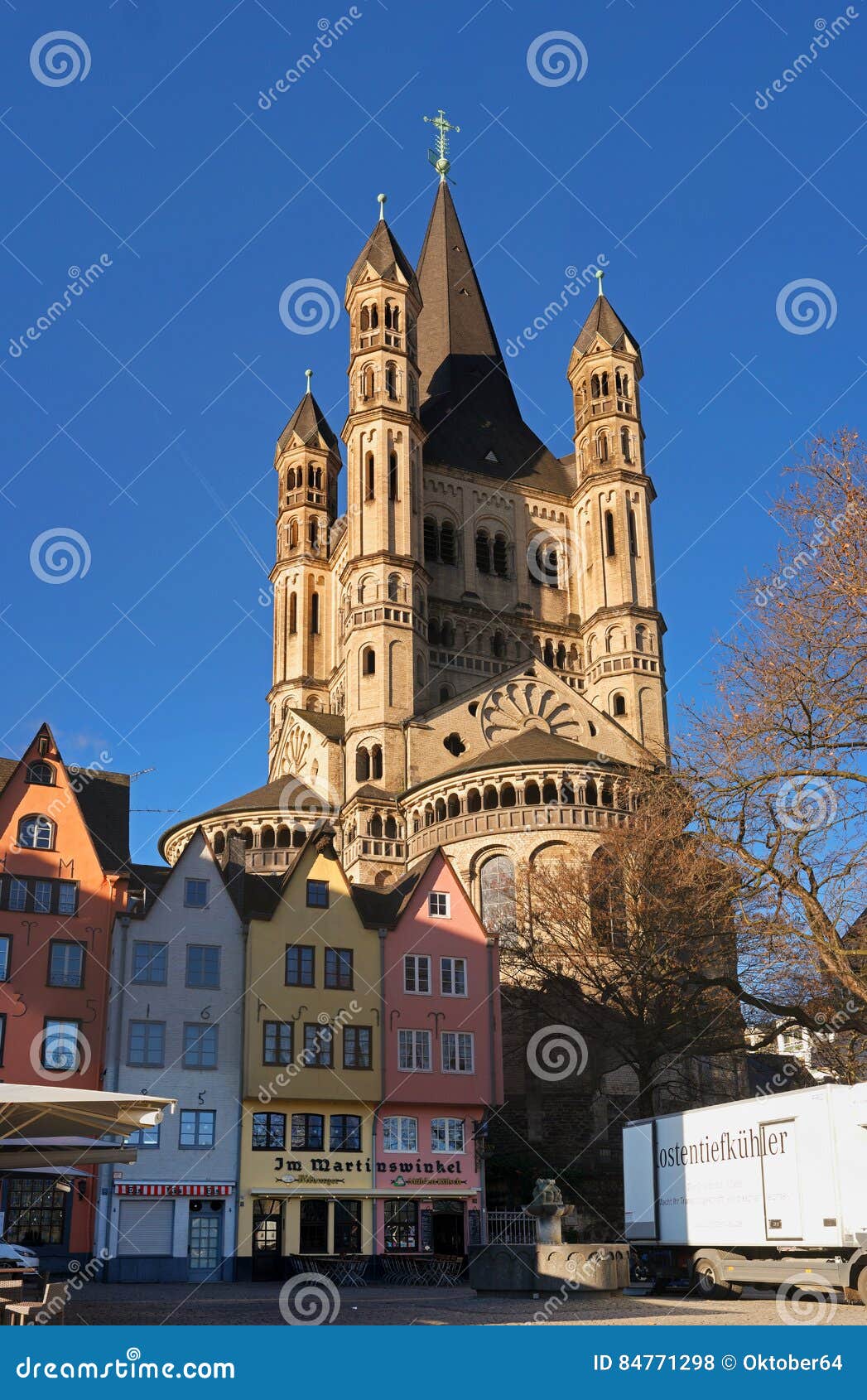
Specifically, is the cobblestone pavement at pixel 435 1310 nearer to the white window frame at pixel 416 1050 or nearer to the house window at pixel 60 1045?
the house window at pixel 60 1045

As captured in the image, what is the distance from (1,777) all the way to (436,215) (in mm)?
75331

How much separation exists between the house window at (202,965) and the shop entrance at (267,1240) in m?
5.95

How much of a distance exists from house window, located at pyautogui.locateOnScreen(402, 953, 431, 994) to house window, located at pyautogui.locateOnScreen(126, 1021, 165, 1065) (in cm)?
725

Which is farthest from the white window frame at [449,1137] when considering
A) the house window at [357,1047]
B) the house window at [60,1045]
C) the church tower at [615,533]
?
the church tower at [615,533]

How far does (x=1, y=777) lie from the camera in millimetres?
41125

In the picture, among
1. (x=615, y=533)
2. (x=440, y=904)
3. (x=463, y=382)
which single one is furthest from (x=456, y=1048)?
(x=463, y=382)

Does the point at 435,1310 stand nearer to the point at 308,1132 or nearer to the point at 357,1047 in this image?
the point at 308,1132

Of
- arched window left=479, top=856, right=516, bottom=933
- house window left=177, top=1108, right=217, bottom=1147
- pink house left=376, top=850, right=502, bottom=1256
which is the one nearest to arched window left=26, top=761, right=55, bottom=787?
house window left=177, top=1108, right=217, bottom=1147

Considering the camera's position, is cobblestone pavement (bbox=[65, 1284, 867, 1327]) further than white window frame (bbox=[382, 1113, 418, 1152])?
No

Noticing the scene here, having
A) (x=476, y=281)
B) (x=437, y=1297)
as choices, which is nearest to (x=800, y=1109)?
(x=437, y=1297)

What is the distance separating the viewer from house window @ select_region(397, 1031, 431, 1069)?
39.4 m

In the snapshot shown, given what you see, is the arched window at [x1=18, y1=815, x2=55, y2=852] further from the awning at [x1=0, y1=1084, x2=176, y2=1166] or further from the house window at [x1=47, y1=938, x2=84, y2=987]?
the awning at [x1=0, y1=1084, x2=176, y2=1166]

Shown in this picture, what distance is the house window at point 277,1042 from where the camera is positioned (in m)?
37.9

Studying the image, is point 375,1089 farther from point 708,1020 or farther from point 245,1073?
point 708,1020
